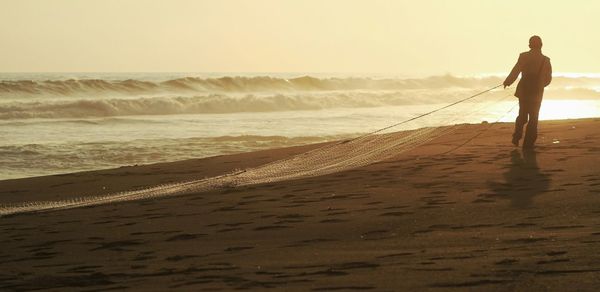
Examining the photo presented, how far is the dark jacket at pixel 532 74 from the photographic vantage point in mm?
12867

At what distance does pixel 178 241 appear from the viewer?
287 inches

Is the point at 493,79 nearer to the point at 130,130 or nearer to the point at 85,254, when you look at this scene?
the point at 130,130

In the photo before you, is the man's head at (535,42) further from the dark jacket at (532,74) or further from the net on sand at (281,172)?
the net on sand at (281,172)

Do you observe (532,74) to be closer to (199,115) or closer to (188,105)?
(199,115)

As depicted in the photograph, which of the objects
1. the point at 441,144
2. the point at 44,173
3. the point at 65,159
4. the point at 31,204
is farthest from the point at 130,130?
the point at 31,204

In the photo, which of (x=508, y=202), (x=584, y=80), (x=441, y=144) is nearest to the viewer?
(x=508, y=202)

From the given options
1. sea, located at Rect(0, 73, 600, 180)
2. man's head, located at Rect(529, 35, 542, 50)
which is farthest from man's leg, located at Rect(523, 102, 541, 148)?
sea, located at Rect(0, 73, 600, 180)

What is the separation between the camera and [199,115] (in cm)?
3200

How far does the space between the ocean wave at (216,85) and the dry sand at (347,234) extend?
87.9 ft

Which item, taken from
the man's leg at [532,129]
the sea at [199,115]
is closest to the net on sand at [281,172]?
the man's leg at [532,129]

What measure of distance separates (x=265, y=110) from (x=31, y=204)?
82.6 feet

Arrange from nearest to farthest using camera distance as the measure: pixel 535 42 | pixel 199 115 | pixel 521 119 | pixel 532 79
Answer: pixel 535 42 < pixel 532 79 < pixel 521 119 < pixel 199 115

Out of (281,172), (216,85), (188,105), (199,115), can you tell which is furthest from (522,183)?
(216,85)

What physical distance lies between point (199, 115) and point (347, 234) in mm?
25171
